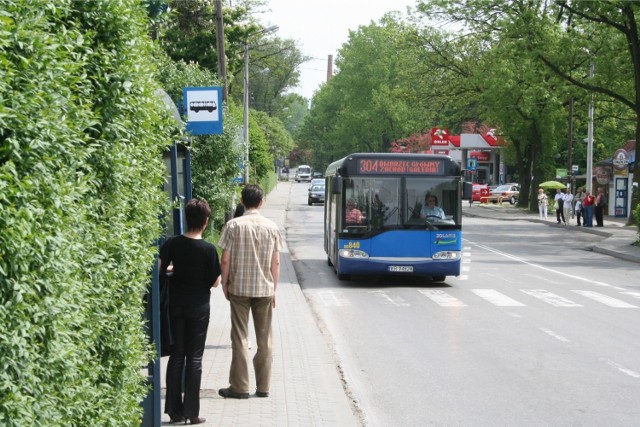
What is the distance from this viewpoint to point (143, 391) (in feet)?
20.2

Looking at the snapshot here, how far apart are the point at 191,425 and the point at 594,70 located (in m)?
40.1

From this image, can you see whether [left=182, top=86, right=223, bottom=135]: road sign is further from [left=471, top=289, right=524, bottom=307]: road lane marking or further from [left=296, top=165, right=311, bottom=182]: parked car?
[left=296, top=165, right=311, bottom=182]: parked car

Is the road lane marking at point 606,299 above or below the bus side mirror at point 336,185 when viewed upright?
below

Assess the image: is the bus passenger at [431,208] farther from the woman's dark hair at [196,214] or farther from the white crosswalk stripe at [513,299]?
the woman's dark hair at [196,214]

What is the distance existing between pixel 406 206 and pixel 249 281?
427 inches

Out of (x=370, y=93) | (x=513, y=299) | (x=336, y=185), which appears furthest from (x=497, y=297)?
(x=370, y=93)

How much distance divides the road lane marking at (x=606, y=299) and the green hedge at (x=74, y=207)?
39.4ft

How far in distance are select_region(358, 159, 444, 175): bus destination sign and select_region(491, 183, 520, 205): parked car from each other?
2285 inches

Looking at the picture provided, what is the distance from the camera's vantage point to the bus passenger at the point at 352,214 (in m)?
19.0

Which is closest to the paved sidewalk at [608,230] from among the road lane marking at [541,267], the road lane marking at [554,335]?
the road lane marking at [541,267]

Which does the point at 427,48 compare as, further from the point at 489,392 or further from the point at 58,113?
the point at 58,113

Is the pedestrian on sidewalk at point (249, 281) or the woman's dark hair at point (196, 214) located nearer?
the woman's dark hair at point (196, 214)

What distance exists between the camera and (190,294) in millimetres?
7418

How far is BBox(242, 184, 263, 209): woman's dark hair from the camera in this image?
8.51 meters
